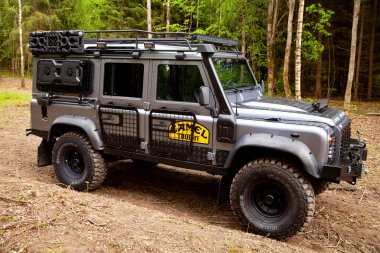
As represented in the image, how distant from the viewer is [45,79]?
6711mm

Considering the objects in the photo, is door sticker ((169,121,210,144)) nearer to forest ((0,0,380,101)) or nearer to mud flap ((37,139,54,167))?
mud flap ((37,139,54,167))

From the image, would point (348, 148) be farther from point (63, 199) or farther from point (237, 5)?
point (237, 5)

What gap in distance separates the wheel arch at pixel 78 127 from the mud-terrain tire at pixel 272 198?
263cm

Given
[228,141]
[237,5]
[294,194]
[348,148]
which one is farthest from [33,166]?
[237,5]

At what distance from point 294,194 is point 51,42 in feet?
16.2

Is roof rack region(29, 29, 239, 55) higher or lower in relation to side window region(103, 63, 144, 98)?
higher

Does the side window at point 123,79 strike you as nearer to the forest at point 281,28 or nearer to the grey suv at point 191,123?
the grey suv at point 191,123

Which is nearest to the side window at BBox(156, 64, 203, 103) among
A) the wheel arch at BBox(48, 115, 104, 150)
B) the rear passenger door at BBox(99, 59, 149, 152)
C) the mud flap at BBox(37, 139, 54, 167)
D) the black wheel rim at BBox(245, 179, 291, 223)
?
the rear passenger door at BBox(99, 59, 149, 152)

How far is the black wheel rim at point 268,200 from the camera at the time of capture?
4902 millimetres

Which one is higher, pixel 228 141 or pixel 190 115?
pixel 190 115

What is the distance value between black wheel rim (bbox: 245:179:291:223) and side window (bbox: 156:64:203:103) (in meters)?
1.57

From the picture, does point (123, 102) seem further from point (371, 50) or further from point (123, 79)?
point (371, 50)

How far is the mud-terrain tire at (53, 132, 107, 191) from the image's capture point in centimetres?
641

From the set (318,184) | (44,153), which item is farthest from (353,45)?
(44,153)
